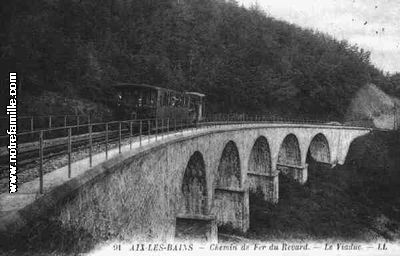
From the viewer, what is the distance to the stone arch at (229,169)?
90.7 ft

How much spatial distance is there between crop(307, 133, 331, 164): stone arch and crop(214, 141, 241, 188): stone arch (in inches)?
1038

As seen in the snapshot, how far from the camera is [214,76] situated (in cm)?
5512

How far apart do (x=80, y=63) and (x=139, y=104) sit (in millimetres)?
14085

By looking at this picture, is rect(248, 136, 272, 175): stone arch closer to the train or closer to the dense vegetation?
the dense vegetation

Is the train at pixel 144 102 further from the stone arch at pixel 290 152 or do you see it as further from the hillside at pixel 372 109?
the hillside at pixel 372 109

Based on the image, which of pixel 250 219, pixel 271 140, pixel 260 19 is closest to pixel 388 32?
pixel 271 140

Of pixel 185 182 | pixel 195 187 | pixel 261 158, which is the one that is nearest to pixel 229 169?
pixel 185 182

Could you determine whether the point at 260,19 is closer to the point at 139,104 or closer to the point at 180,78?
the point at 180,78

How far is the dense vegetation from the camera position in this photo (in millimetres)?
27984

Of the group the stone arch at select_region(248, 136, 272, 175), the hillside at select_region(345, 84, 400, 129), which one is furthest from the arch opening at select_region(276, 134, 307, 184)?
the hillside at select_region(345, 84, 400, 129)

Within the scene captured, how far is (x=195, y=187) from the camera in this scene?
21.0 metres

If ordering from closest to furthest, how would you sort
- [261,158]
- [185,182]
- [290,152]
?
[185,182] → [261,158] → [290,152]

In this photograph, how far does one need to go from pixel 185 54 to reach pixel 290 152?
2085 centimetres

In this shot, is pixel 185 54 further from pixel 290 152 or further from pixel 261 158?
pixel 261 158
